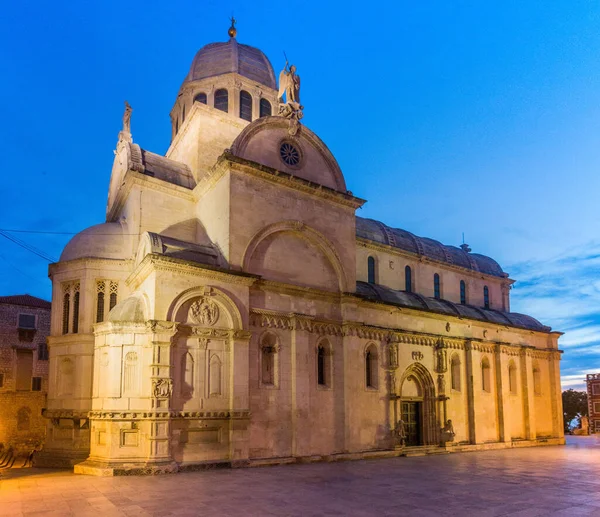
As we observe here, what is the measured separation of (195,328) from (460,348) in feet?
59.8

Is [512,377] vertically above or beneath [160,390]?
beneath

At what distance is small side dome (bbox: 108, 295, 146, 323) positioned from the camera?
20.5 m

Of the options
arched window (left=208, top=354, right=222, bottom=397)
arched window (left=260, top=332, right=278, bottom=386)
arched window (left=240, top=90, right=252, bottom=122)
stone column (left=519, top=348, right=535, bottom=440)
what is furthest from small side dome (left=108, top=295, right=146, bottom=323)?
stone column (left=519, top=348, right=535, bottom=440)

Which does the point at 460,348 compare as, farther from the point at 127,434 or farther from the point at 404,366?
the point at 127,434

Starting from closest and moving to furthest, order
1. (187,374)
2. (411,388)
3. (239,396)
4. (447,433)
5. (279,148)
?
(187,374) → (239,396) → (279,148) → (447,433) → (411,388)

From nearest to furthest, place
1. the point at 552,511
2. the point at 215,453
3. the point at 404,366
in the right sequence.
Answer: the point at 552,511 → the point at 215,453 → the point at 404,366

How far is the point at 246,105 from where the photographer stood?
32.8 m

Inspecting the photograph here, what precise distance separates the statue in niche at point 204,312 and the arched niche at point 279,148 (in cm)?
715

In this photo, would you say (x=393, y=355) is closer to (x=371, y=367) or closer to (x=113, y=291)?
(x=371, y=367)

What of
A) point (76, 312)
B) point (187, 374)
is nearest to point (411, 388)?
point (187, 374)

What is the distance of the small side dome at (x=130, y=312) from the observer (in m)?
20.5

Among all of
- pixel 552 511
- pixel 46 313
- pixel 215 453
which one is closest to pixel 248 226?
pixel 215 453

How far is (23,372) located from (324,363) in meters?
25.9

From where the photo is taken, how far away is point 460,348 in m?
33.1
